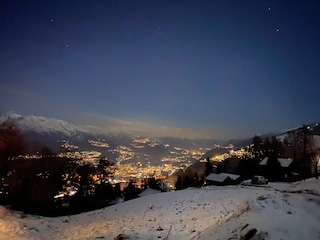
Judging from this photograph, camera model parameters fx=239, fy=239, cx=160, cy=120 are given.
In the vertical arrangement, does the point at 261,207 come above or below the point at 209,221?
above

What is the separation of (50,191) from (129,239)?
111 feet

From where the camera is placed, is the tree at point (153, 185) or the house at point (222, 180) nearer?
the house at point (222, 180)

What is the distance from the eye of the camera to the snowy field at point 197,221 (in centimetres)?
1200

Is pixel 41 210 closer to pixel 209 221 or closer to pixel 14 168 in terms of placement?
pixel 14 168

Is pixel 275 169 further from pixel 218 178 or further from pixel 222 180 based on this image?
pixel 218 178

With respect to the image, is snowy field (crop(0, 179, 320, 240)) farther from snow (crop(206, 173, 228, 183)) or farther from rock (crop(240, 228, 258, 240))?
snow (crop(206, 173, 228, 183))

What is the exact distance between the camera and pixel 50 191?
144ft

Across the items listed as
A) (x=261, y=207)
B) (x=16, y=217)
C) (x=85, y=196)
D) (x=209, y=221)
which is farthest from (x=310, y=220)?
(x=85, y=196)

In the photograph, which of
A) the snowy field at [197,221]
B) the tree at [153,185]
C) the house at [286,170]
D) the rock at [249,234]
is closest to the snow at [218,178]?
the house at [286,170]

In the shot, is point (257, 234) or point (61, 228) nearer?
point (257, 234)

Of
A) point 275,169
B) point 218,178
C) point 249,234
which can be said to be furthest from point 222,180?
point 249,234

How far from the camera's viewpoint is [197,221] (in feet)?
64.6

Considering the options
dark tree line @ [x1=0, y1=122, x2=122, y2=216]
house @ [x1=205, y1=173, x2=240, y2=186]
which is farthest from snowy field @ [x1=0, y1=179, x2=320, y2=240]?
house @ [x1=205, y1=173, x2=240, y2=186]

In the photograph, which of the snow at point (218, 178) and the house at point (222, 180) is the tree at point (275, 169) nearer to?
the house at point (222, 180)
